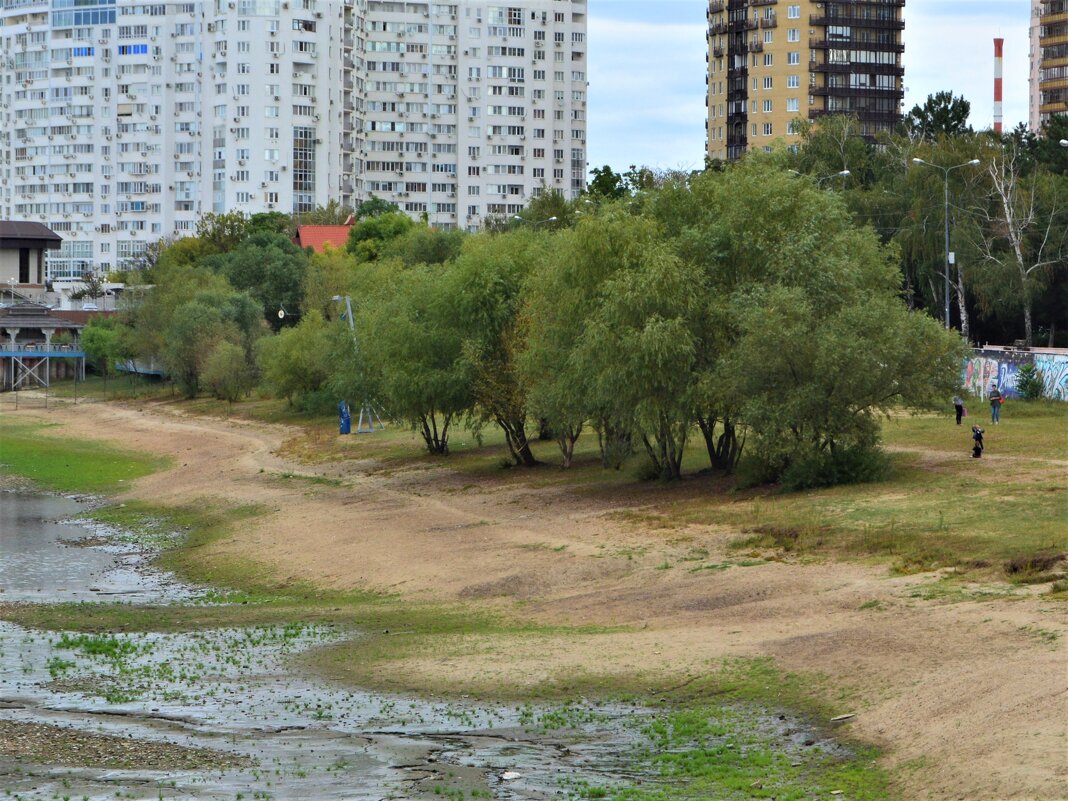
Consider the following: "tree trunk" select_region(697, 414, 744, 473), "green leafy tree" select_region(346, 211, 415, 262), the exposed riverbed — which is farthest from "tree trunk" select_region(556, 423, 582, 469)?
"green leafy tree" select_region(346, 211, 415, 262)

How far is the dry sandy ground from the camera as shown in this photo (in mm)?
21141

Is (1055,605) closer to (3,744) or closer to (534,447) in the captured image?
(3,744)

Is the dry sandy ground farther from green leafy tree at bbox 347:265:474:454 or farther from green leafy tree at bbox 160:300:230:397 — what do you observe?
green leafy tree at bbox 160:300:230:397

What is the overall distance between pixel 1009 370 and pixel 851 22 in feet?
407

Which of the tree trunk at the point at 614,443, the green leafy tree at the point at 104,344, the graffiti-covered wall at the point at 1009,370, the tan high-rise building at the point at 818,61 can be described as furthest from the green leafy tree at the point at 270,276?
the tree trunk at the point at 614,443

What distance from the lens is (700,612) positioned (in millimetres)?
32469

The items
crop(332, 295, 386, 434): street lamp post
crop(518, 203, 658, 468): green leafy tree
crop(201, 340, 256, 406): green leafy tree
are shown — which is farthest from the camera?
crop(201, 340, 256, 406): green leafy tree

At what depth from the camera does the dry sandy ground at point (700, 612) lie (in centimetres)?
2114

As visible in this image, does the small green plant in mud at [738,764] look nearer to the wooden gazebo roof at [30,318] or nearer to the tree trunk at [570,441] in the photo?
the tree trunk at [570,441]

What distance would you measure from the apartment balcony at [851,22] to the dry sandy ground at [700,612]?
137548 millimetres

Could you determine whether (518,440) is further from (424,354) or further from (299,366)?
(299,366)

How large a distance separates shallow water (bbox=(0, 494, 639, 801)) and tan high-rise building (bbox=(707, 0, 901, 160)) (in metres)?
161

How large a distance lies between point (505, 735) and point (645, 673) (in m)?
3.93

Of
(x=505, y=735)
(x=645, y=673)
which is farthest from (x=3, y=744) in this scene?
(x=645, y=673)
